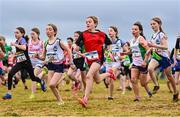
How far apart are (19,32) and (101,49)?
12.1 feet

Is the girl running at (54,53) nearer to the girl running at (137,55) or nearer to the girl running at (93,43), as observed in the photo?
the girl running at (93,43)

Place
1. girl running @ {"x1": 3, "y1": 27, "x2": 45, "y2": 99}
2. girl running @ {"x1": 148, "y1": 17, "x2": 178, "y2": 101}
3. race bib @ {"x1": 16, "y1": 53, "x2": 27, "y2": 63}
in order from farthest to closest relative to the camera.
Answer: race bib @ {"x1": 16, "y1": 53, "x2": 27, "y2": 63} < girl running @ {"x1": 3, "y1": 27, "x2": 45, "y2": 99} < girl running @ {"x1": 148, "y1": 17, "x2": 178, "y2": 101}

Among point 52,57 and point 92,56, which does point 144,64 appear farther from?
point 52,57

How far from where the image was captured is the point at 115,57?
52.5ft

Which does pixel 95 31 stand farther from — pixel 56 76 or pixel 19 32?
pixel 19 32

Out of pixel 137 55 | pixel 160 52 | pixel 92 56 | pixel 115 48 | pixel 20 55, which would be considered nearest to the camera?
pixel 92 56

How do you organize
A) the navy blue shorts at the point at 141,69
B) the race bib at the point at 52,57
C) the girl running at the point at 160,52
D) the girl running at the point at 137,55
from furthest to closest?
1. the navy blue shorts at the point at 141,69
2. the girl running at the point at 137,55
3. the girl running at the point at 160,52
4. the race bib at the point at 52,57

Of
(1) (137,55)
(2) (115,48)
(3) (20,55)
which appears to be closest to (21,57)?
(3) (20,55)

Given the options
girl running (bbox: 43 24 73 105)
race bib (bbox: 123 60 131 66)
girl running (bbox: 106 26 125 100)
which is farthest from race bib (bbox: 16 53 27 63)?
race bib (bbox: 123 60 131 66)

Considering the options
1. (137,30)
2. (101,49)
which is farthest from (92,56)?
(137,30)

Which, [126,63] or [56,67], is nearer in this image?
[56,67]

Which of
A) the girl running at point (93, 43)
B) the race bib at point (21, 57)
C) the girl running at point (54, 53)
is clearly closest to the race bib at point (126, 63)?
the race bib at point (21, 57)

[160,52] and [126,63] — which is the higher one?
[160,52]

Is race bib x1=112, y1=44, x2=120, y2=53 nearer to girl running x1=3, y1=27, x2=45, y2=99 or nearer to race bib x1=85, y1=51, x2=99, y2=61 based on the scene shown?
girl running x1=3, y1=27, x2=45, y2=99
